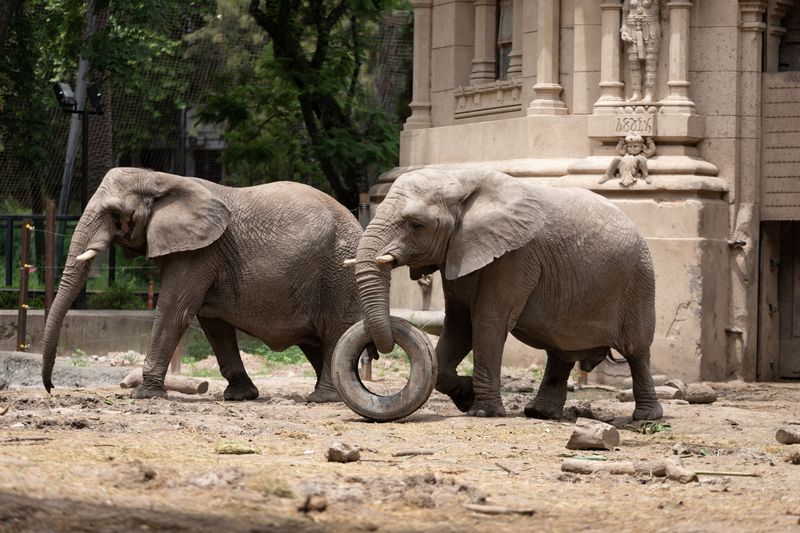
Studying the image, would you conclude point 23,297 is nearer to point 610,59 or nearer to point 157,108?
point 610,59

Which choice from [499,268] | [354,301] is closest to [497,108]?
[354,301]

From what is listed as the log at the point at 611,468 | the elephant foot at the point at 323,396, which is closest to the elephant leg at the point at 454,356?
the elephant foot at the point at 323,396

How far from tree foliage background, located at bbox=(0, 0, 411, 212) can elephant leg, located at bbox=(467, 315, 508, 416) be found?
1054cm

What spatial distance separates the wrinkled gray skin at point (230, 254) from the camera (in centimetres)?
1341

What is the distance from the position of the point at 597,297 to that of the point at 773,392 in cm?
500

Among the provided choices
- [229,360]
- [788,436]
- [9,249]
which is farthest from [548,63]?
[788,436]

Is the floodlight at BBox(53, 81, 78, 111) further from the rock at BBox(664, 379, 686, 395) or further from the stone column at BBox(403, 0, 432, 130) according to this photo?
the rock at BBox(664, 379, 686, 395)

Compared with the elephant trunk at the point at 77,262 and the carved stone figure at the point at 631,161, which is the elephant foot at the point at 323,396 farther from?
the carved stone figure at the point at 631,161

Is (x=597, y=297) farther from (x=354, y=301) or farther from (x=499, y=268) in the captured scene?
(x=354, y=301)

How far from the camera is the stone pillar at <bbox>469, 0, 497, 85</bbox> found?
65.7ft

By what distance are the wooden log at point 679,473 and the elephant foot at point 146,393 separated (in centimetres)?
572

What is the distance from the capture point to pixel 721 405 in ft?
48.0

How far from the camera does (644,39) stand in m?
17.7

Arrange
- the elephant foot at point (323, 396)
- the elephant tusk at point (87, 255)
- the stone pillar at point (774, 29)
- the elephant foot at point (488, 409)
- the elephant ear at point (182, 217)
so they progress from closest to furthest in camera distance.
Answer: the elephant foot at point (488, 409) → the elephant tusk at point (87, 255) → the elephant ear at point (182, 217) → the elephant foot at point (323, 396) → the stone pillar at point (774, 29)
